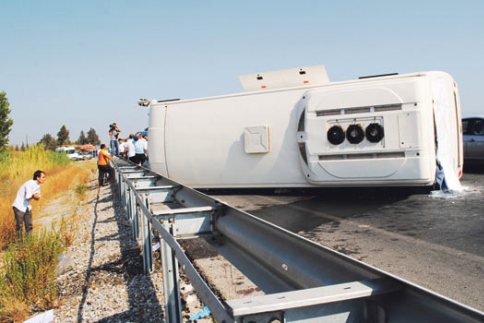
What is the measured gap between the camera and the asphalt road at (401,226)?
491 cm

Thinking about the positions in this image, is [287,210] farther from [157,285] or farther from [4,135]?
[4,135]

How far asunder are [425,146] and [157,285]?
19.1 ft

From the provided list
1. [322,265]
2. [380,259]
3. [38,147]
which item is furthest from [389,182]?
[38,147]

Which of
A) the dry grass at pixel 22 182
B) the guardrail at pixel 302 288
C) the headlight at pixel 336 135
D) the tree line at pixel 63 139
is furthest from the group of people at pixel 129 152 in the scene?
the tree line at pixel 63 139

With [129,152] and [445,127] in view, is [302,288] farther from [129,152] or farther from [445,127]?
[129,152]

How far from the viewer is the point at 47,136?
115 m

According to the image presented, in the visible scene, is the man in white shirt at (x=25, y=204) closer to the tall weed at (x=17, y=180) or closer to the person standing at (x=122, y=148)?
the tall weed at (x=17, y=180)

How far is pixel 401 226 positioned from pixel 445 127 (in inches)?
124

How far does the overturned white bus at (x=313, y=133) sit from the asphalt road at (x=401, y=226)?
559 mm

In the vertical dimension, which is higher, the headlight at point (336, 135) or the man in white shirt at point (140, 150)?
the headlight at point (336, 135)

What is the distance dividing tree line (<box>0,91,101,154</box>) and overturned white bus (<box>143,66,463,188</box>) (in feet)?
63.0

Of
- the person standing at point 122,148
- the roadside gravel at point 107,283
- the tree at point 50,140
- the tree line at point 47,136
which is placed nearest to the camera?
the roadside gravel at point 107,283

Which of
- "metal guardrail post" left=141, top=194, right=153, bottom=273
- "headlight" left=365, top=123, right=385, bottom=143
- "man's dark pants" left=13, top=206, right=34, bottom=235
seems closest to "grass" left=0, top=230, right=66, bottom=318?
"metal guardrail post" left=141, top=194, right=153, bottom=273

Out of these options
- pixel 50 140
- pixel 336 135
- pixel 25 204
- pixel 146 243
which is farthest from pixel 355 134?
pixel 50 140
